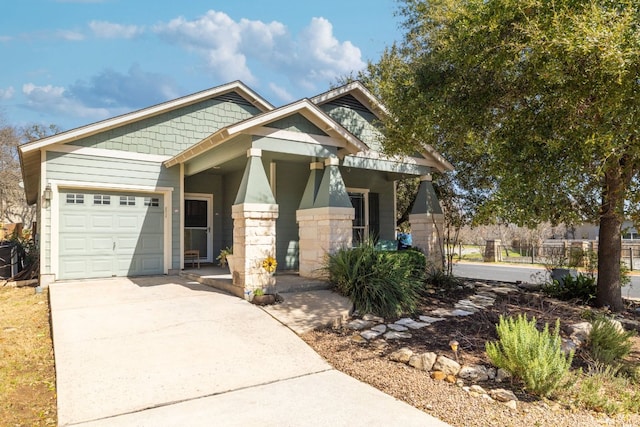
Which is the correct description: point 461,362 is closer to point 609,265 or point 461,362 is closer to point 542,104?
point 542,104

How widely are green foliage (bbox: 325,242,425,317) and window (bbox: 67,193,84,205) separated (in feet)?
20.7

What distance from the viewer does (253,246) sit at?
716 centimetres

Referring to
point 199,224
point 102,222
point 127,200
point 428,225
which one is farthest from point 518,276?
point 102,222

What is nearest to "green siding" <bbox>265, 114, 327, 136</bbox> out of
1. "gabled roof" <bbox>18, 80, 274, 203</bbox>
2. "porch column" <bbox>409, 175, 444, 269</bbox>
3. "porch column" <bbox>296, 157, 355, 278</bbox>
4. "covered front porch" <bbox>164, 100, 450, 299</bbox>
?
"covered front porch" <bbox>164, 100, 450, 299</bbox>

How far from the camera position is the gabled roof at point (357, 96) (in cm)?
1069

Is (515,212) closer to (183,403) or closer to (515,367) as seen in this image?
(515,367)

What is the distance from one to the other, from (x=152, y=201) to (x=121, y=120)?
2147 mm

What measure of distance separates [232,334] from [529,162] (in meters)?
4.91

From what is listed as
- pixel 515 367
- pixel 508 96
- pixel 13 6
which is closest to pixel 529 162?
pixel 508 96

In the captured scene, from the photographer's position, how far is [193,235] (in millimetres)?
11836

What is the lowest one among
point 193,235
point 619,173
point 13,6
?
point 193,235

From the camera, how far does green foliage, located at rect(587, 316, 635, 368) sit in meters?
4.80

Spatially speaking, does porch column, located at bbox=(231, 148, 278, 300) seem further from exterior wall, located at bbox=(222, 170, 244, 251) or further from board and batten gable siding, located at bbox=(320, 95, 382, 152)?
board and batten gable siding, located at bbox=(320, 95, 382, 152)

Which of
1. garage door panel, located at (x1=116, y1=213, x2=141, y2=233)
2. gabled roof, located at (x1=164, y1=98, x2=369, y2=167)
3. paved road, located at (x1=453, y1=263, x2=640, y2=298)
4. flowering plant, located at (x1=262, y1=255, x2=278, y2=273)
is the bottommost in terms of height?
paved road, located at (x1=453, y1=263, x2=640, y2=298)
